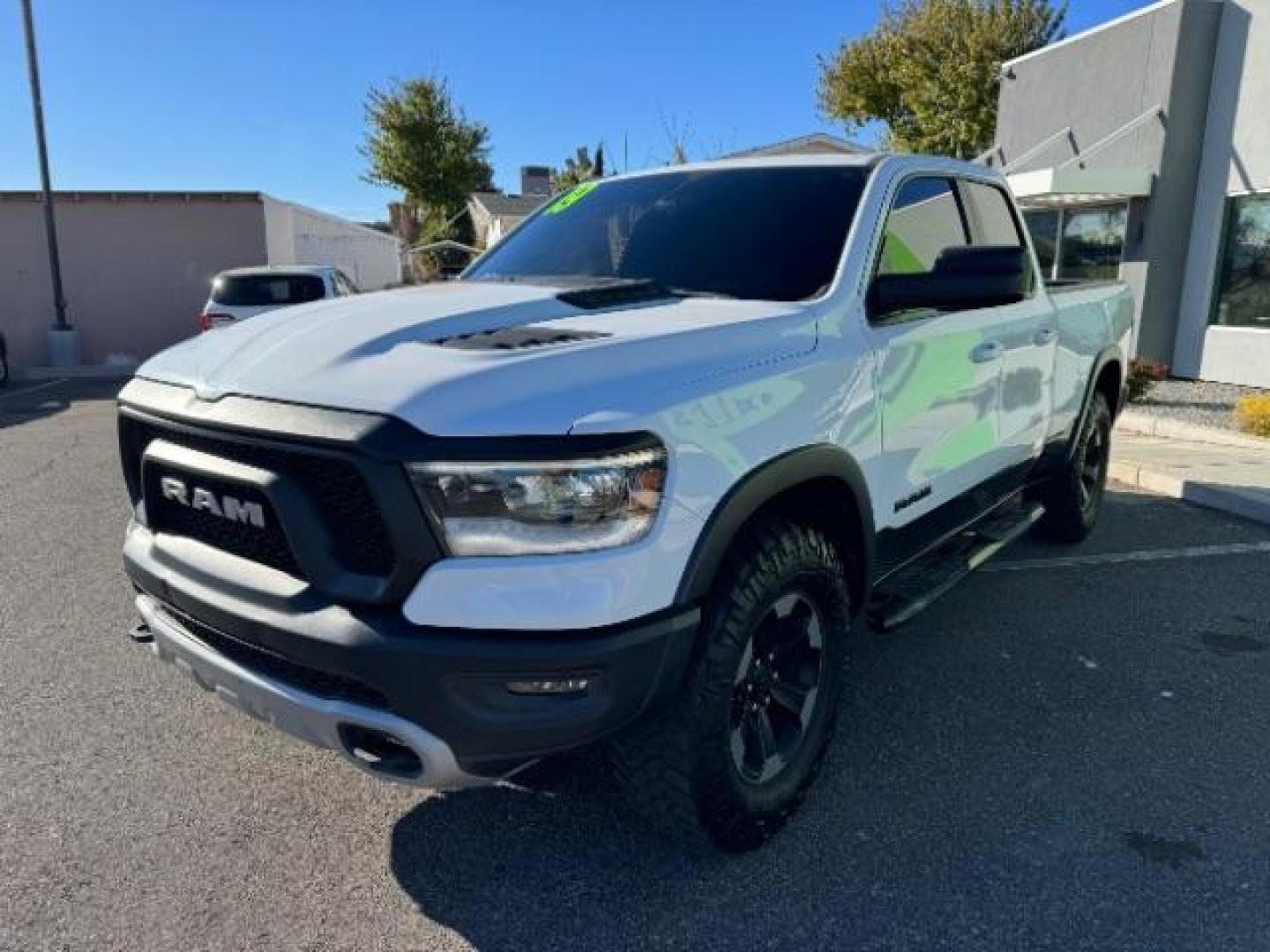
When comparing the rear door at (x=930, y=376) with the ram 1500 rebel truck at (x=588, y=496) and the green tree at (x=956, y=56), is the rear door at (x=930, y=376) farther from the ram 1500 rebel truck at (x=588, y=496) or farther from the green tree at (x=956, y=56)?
the green tree at (x=956, y=56)

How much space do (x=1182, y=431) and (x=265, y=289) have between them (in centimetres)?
1127

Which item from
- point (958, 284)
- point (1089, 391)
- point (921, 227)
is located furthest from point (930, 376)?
point (1089, 391)

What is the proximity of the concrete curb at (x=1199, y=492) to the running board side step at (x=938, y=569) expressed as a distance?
2.49 metres

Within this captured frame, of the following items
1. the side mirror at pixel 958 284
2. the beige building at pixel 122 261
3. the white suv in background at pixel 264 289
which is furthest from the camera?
the beige building at pixel 122 261

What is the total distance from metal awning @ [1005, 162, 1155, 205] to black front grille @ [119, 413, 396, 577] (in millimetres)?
11635

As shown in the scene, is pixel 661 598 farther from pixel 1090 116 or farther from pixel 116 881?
pixel 1090 116

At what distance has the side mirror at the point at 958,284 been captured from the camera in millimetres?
2893

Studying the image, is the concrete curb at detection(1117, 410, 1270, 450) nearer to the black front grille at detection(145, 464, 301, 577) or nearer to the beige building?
the black front grille at detection(145, 464, 301, 577)

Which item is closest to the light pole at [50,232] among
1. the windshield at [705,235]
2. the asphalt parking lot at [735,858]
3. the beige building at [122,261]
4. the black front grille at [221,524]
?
the beige building at [122,261]

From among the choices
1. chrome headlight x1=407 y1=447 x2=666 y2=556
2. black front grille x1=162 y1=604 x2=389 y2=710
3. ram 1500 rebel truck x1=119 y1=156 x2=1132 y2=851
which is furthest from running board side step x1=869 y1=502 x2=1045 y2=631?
black front grille x1=162 y1=604 x2=389 y2=710

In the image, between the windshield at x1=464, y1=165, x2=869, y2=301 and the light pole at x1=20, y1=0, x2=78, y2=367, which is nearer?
the windshield at x1=464, y1=165, x2=869, y2=301

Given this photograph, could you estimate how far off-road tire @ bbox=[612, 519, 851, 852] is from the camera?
2.31 metres

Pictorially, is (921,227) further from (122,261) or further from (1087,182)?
(122,261)

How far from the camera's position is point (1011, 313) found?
4.02 m
